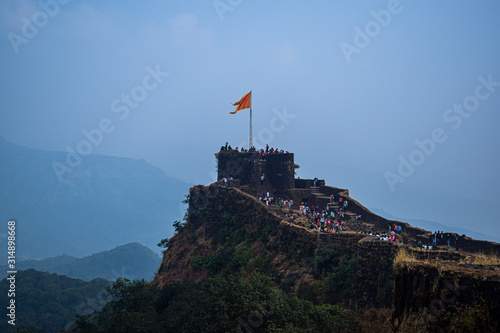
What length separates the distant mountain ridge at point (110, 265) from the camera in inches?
5325

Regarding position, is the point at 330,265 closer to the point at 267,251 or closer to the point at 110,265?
the point at 267,251

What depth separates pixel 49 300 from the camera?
72.8 m

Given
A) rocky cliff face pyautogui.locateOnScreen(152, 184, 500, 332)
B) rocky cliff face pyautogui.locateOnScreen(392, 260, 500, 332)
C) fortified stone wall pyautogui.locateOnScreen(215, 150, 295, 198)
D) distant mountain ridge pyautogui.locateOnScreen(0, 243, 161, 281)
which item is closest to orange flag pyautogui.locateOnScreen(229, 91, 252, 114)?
fortified stone wall pyautogui.locateOnScreen(215, 150, 295, 198)

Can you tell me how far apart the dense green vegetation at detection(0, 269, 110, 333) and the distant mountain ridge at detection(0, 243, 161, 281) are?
164 ft

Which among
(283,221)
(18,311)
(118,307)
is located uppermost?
(283,221)

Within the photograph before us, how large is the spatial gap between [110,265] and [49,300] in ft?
230

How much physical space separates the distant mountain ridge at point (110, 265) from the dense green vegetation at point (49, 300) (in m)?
50.0

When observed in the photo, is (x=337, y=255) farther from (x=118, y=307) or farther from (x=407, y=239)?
(x=118, y=307)

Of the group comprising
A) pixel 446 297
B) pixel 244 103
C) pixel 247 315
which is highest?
pixel 244 103

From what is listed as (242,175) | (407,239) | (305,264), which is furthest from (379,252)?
(242,175)

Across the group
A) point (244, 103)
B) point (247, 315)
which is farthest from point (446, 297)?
point (244, 103)

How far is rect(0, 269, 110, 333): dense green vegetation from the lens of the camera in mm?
65500

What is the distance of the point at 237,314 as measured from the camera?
1734cm

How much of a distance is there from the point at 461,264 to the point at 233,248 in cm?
2069
